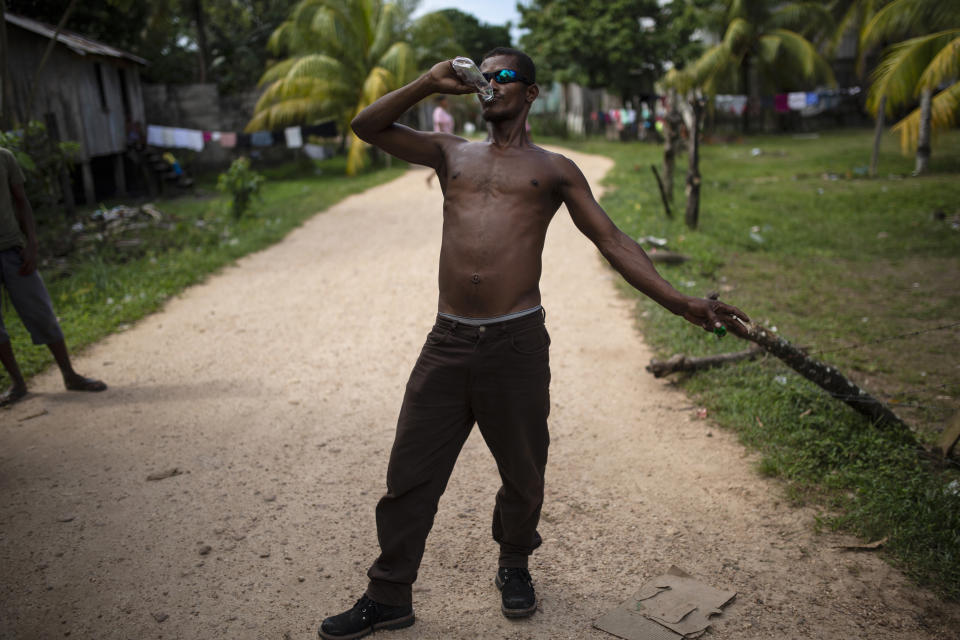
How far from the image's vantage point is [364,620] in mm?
2662

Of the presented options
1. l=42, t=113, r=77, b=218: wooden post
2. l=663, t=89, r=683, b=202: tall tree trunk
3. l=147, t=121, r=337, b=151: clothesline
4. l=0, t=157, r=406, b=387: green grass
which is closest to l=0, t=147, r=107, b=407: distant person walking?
l=0, t=157, r=406, b=387: green grass

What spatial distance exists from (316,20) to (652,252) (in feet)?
47.3

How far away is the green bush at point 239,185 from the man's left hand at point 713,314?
10158mm

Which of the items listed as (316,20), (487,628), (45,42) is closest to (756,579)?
(487,628)

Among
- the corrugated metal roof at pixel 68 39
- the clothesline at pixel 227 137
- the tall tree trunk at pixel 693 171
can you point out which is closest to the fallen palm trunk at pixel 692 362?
the tall tree trunk at pixel 693 171

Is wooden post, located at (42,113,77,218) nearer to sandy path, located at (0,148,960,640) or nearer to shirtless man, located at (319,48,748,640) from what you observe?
sandy path, located at (0,148,960,640)

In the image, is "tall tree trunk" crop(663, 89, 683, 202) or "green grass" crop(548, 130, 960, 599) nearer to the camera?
"green grass" crop(548, 130, 960, 599)

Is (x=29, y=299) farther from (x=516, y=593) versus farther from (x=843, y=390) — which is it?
(x=843, y=390)

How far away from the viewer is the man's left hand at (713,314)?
2.42 meters

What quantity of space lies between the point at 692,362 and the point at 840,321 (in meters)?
2.05

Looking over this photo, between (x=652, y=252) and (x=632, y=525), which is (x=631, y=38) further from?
(x=632, y=525)

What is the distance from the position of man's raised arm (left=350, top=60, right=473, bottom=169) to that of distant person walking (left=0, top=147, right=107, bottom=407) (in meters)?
3.14

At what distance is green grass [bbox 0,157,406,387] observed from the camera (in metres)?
6.59

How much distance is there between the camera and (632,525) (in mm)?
3428
